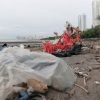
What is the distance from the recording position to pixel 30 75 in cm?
704

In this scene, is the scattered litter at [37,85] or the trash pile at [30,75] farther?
the scattered litter at [37,85]

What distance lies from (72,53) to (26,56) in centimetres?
1065

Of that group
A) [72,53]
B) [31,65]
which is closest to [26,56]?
[31,65]

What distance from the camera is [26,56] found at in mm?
8234

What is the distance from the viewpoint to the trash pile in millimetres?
6531

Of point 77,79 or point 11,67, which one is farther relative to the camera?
point 77,79

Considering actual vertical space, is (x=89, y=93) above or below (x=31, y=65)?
below

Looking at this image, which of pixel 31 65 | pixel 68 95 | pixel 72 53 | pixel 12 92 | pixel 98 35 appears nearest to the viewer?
pixel 12 92

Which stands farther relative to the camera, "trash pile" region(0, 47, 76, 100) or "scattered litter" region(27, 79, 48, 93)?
"scattered litter" region(27, 79, 48, 93)

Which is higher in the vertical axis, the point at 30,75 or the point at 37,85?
the point at 30,75

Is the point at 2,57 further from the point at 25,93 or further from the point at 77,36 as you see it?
the point at 77,36

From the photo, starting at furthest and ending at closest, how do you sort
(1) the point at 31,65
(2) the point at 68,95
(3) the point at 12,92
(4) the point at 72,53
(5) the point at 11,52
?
(4) the point at 72,53 → (5) the point at 11,52 → (1) the point at 31,65 → (2) the point at 68,95 → (3) the point at 12,92

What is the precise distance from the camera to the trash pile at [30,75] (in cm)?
653

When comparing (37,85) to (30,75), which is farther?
(30,75)
